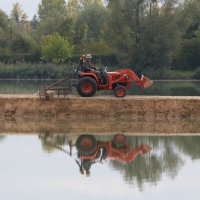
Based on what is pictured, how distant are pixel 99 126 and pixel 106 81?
2.47m

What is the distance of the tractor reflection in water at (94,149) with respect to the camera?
1647cm

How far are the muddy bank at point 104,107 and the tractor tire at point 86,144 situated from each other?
387 cm

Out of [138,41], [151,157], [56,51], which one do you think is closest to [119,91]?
[151,157]

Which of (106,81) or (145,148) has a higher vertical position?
(106,81)

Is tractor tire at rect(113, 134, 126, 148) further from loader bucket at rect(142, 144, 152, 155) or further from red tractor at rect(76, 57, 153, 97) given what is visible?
red tractor at rect(76, 57, 153, 97)

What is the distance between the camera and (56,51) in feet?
179

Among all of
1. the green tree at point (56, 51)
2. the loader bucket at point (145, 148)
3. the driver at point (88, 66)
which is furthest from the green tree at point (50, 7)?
the loader bucket at point (145, 148)

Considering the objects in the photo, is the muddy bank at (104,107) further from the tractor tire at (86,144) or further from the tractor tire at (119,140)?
the tractor tire at (86,144)

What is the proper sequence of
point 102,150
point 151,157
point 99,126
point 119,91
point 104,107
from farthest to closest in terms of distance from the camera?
point 119,91
point 104,107
point 99,126
point 102,150
point 151,157

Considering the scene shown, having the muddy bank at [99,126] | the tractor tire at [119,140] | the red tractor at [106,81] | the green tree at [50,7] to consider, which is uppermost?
the green tree at [50,7]

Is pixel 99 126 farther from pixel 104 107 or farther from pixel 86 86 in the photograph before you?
pixel 86 86

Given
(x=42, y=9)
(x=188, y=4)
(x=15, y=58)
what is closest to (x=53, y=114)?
(x=15, y=58)

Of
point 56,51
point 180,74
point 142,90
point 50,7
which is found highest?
point 50,7

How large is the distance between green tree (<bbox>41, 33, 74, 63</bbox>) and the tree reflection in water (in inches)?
1376
